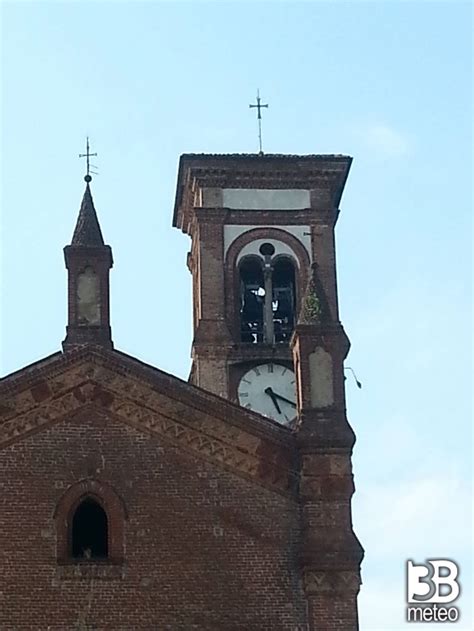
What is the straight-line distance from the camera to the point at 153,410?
21.7 meters

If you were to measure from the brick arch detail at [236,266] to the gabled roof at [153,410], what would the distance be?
908cm

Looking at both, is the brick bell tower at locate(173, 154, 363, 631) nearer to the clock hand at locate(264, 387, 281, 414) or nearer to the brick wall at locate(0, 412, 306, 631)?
the clock hand at locate(264, 387, 281, 414)

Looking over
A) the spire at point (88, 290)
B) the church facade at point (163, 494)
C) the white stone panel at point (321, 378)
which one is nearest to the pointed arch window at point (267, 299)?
the spire at point (88, 290)

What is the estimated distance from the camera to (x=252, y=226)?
31781mm

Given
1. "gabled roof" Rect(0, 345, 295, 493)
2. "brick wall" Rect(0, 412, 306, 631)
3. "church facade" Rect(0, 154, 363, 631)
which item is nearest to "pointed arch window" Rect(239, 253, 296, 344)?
"church facade" Rect(0, 154, 363, 631)

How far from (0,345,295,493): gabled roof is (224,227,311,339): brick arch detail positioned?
29.8 feet

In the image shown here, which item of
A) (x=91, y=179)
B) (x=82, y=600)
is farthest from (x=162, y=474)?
(x=91, y=179)

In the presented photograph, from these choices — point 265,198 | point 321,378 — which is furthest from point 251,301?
point 321,378

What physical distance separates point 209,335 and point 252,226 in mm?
2822

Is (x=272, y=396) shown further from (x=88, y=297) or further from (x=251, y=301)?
(x=88, y=297)

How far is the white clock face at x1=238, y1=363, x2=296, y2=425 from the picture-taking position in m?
29.7

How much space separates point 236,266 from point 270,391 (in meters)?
2.97

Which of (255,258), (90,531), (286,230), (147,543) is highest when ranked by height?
(286,230)

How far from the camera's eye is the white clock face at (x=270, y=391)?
2973 cm
